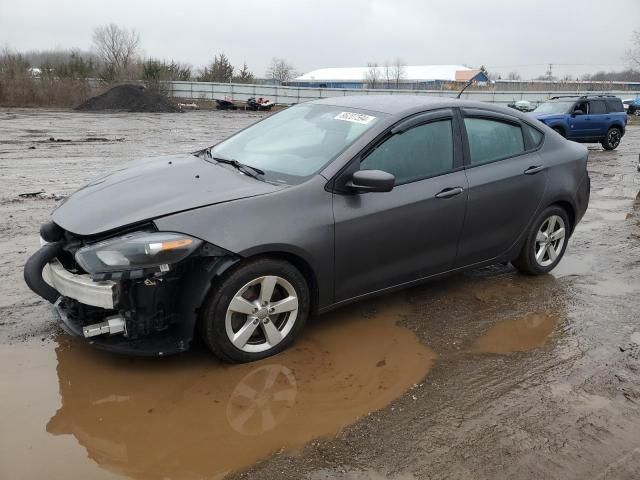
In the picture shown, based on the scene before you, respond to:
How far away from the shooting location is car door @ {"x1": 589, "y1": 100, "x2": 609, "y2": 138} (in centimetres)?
1798

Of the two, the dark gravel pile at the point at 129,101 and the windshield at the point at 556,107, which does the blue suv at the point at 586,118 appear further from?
the dark gravel pile at the point at 129,101

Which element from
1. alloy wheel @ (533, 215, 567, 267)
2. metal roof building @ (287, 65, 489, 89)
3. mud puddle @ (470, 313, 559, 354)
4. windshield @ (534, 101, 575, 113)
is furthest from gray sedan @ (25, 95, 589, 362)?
metal roof building @ (287, 65, 489, 89)

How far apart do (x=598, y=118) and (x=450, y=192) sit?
16.5 m

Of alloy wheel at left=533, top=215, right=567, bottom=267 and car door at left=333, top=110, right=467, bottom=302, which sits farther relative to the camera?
alloy wheel at left=533, top=215, right=567, bottom=267

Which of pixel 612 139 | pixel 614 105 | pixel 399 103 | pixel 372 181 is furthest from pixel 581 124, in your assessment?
pixel 372 181

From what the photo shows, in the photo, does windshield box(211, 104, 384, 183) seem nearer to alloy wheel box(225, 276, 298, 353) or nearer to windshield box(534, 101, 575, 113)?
alloy wheel box(225, 276, 298, 353)

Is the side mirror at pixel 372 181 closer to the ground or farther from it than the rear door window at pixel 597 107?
closer to the ground

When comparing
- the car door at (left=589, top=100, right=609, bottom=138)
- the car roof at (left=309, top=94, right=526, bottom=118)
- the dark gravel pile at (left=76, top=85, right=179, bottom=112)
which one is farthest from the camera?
the dark gravel pile at (left=76, top=85, right=179, bottom=112)

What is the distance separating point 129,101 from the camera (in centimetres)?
3856

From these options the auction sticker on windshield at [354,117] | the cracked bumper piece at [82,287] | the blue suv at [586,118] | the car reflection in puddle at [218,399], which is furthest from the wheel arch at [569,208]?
the blue suv at [586,118]

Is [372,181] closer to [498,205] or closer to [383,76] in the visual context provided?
[498,205]

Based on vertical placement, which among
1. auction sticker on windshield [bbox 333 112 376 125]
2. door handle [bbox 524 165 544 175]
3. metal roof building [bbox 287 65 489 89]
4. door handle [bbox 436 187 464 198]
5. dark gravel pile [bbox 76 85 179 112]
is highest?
metal roof building [bbox 287 65 489 89]

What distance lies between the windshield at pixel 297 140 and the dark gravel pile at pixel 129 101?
117 ft

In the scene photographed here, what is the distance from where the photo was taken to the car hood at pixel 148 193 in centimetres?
325
